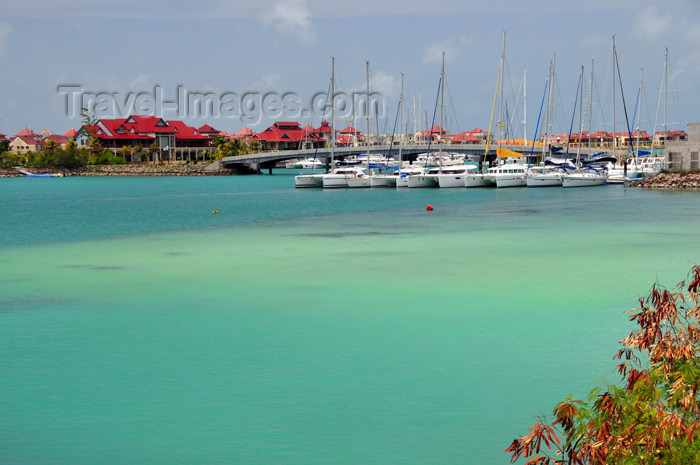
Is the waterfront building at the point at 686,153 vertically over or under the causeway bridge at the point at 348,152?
under

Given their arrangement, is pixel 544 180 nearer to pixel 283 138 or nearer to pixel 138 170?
pixel 138 170

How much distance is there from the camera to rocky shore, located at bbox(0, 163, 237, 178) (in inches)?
5669

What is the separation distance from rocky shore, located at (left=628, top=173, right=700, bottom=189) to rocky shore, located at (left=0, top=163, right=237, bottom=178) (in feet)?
289

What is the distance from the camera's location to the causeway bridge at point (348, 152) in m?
114

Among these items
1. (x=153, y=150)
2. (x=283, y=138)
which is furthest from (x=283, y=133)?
(x=153, y=150)

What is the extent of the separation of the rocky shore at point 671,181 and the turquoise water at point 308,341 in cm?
3622

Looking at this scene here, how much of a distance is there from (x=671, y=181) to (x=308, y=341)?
205 ft

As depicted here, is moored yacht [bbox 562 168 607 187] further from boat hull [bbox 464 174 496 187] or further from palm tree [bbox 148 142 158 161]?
palm tree [bbox 148 142 158 161]

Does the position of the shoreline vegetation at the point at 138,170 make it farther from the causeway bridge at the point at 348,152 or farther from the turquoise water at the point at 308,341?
the turquoise water at the point at 308,341

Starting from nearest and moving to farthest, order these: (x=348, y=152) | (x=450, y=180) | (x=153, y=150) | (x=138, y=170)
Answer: (x=450, y=180) → (x=348, y=152) → (x=138, y=170) → (x=153, y=150)

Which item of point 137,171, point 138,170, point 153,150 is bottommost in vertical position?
point 137,171

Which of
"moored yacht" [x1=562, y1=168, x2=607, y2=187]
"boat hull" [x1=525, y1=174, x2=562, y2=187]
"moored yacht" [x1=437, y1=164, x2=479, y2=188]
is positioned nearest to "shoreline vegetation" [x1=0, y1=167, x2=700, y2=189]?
"moored yacht" [x1=437, y1=164, x2=479, y2=188]

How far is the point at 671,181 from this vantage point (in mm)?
69688

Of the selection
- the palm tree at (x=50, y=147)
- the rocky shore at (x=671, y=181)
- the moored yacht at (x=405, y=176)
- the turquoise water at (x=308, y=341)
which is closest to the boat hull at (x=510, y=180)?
the moored yacht at (x=405, y=176)
